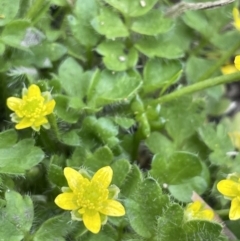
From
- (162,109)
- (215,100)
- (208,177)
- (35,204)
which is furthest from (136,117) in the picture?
(215,100)

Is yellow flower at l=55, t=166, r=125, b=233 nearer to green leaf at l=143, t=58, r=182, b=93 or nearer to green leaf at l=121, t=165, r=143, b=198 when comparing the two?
green leaf at l=121, t=165, r=143, b=198

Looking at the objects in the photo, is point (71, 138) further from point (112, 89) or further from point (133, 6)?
point (133, 6)

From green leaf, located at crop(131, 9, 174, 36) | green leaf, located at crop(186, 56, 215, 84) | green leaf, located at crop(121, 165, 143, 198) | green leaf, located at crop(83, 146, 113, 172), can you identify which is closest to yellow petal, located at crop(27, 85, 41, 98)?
green leaf, located at crop(83, 146, 113, 172)

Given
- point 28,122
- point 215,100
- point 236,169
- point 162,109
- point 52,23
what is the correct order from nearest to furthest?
point 28,122
point 236,169
point 162,109
point 52,23
point 215,100

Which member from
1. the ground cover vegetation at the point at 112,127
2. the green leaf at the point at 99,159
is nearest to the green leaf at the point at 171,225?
the ground cover vegetation at the point at 112,127

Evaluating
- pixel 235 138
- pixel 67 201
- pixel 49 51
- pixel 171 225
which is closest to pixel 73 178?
pixel 67 201

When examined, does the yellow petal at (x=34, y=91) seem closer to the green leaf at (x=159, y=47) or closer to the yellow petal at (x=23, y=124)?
the yellow petal at (x=23, y=124)

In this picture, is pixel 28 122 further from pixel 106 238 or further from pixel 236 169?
pixel 236 169
